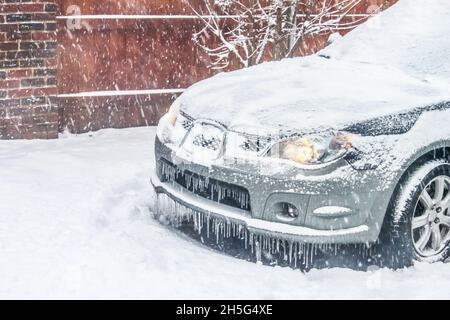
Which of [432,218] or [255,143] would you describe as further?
[432,218]

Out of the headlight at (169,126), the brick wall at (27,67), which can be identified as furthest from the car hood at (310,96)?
the brick wall at (27,67)

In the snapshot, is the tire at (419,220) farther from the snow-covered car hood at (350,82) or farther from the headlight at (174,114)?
the headlight at (174,114)

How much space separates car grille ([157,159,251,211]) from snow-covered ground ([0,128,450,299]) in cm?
35

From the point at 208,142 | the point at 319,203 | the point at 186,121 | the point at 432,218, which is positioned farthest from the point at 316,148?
the point at 186,121

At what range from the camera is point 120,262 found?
4.17 metres

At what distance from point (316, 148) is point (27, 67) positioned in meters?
4.09

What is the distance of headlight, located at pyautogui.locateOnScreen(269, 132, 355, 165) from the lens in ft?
13.4

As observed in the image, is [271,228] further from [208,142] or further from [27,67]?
[27,67]

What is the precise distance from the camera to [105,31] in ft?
26.5

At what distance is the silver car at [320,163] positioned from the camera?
4062 millimetres

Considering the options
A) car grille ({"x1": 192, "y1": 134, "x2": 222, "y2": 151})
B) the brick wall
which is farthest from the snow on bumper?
the brick wall

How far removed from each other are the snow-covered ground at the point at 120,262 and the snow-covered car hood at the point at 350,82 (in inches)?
33.2
